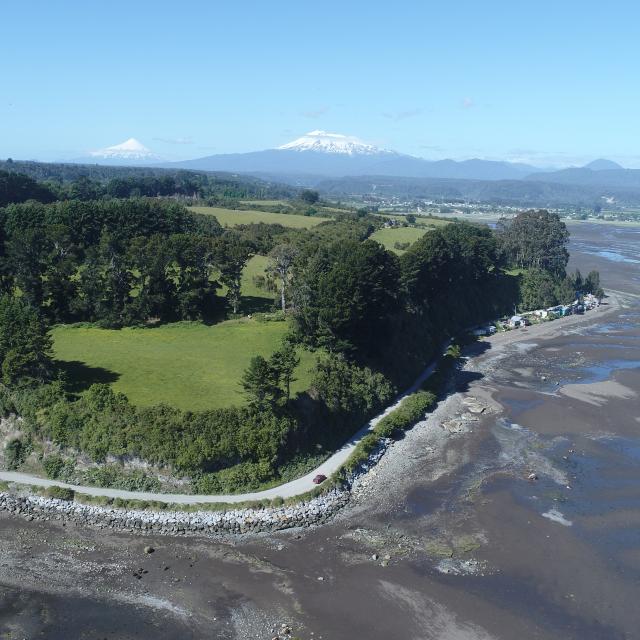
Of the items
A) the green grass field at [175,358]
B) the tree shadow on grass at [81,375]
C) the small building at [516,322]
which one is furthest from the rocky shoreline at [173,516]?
the small building at [516,322]

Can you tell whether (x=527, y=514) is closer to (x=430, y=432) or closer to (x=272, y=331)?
(x=430, y=432)

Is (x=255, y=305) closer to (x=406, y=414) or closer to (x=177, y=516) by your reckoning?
(x=406, y=414)

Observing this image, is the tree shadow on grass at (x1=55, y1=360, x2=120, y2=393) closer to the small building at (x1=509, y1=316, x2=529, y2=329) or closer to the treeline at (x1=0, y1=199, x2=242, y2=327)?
the treeline at (x1=0, y1=199, x2=242, y2=327)

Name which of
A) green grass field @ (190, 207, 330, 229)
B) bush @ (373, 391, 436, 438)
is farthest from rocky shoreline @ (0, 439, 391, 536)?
green grass field @ (190, 207, 330, 229)

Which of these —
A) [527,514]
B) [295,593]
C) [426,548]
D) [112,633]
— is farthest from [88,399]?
[527,514]

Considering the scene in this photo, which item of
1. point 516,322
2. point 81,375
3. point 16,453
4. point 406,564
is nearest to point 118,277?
point 81,375

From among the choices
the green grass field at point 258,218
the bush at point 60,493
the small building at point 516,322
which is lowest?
the bush at point 60,493

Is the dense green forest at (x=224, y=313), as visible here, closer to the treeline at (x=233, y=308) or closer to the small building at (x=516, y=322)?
the treeline at (x=233, y=308)
